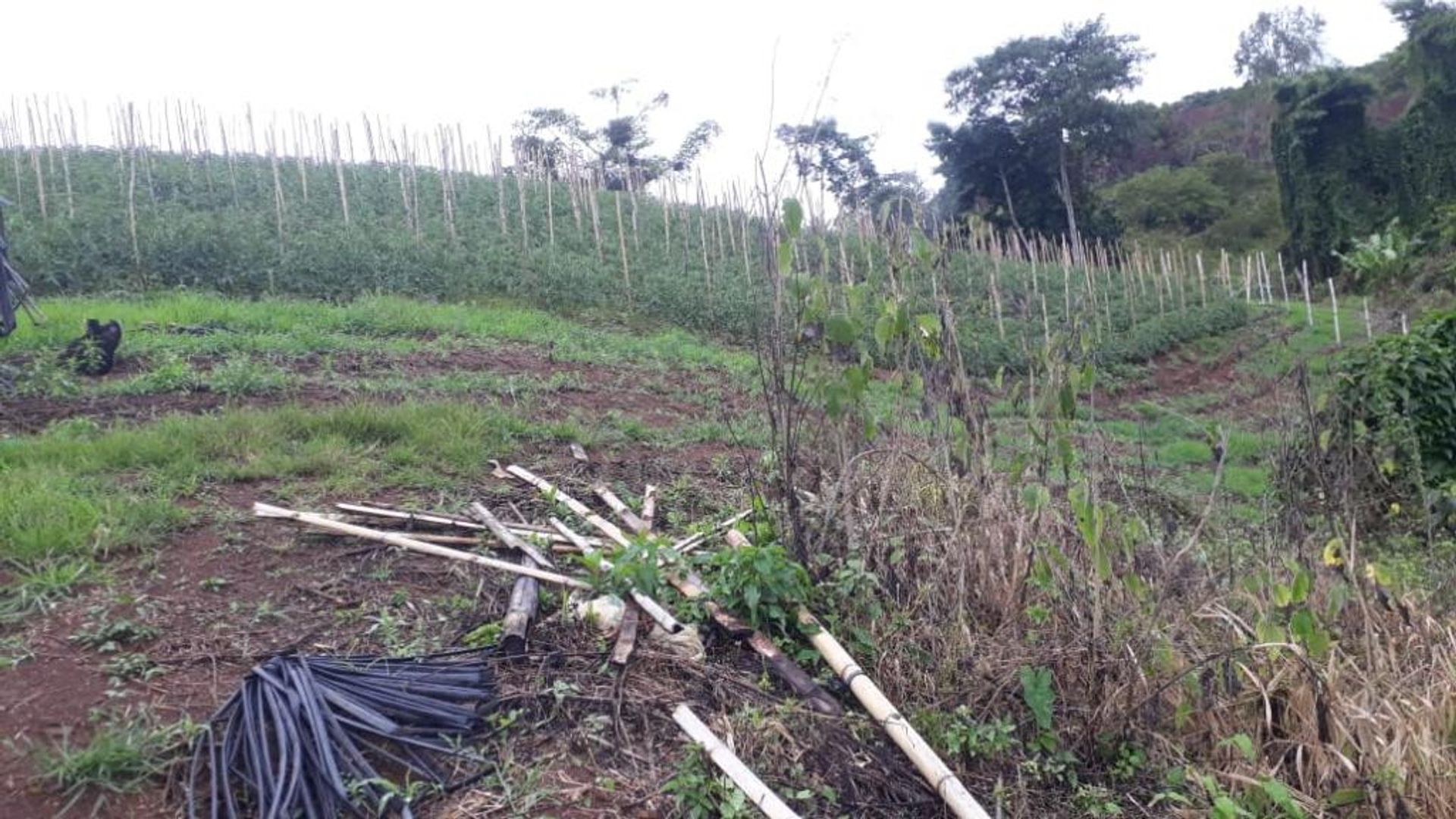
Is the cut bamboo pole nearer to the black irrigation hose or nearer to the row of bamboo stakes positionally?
the black irrigation hose

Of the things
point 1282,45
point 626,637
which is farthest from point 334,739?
point 1282,45

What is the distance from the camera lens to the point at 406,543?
400 cm

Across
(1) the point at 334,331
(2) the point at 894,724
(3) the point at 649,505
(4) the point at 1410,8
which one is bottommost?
(2) the point at 894,724

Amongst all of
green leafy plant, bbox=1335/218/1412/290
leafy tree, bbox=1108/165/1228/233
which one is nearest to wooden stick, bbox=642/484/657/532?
green leafy plant, bbox=1335/218/1412/290

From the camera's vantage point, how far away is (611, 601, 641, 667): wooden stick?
3.29 m

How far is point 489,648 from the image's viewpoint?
3.35 metres

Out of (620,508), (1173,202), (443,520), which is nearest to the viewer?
(443,520)

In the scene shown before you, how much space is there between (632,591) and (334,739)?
1.10m

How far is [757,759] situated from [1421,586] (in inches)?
113

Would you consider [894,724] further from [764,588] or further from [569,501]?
[569,501]

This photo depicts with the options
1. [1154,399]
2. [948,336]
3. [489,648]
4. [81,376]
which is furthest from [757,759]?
[1154,399]

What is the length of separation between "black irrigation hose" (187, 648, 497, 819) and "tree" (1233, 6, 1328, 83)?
1893 inches

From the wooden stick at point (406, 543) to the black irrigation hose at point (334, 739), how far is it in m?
0.58

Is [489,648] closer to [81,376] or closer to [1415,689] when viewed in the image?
[1415,689]
